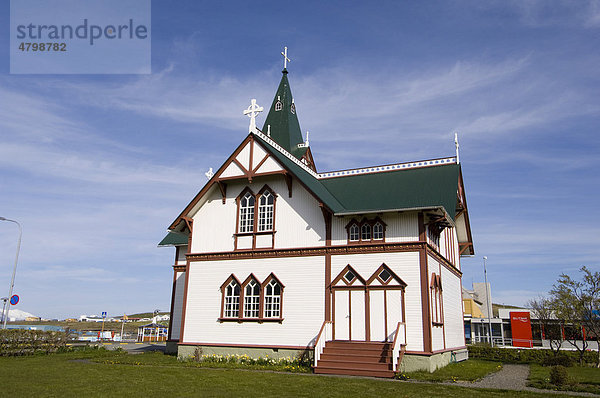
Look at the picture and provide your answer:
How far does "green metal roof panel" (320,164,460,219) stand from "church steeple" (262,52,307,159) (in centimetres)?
750

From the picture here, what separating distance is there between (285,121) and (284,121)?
0.31 feet

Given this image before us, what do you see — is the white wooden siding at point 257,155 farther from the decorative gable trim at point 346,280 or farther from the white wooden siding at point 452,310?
the white wooden siding at point 452,310

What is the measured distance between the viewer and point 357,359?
18688 mm

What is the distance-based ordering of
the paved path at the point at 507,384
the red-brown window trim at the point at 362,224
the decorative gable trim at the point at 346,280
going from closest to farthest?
1. the paved path at the point at 507,384
2. the decorative gable trim at the point at 346,280
3. the red-brown window trim at the point at 362,224

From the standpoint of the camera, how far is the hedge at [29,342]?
23.8 meters

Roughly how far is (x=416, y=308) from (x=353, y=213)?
456 centimetres

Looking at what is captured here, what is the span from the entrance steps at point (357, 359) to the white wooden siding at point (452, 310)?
17.0 ft

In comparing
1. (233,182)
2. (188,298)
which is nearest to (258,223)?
(233,182)

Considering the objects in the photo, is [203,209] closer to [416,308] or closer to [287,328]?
[287,328]

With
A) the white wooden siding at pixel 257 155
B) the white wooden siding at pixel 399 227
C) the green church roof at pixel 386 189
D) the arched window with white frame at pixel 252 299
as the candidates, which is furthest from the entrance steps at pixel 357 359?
the white wooden siding at pixel 257 155

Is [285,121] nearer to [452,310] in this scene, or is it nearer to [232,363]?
[452,310]

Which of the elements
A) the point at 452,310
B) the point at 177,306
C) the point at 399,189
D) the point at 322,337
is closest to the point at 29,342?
the point at 177,306

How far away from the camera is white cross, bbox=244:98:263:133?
23.9 meters

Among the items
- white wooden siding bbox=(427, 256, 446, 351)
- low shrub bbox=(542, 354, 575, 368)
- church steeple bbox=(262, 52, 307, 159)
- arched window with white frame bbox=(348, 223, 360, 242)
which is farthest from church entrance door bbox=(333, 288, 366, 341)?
church steeple bbox=(262, 52, 307, 159)
